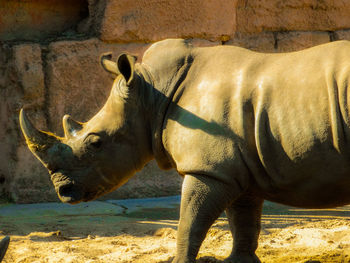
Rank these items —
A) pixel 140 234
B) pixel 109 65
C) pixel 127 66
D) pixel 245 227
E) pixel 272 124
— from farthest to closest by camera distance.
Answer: pixel 140 234, pixel 245 227, pixel 109 65, pixel 127 66, pixel 272 124

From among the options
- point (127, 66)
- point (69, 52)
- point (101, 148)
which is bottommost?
point (101, 148)

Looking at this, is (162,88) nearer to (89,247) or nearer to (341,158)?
(341,158)

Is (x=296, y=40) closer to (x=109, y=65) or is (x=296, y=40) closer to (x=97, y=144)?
(x=109, y=65)

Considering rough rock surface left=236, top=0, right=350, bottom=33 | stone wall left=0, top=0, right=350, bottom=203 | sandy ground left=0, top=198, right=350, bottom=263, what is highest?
rough rock surface left=236, top=0, right=350, bottom=33

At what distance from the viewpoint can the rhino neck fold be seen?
4043 millimetres

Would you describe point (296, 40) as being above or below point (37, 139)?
above

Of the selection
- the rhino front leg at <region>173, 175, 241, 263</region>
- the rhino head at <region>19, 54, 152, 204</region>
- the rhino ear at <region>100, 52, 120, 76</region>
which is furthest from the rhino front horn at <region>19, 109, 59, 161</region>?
the rhino front leg at <region>173, 175, 241, 263</region>

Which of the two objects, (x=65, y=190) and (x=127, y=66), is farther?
(x=65, y=190)

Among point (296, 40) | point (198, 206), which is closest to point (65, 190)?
point (198, 206)

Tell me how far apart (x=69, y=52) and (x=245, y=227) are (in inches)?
136

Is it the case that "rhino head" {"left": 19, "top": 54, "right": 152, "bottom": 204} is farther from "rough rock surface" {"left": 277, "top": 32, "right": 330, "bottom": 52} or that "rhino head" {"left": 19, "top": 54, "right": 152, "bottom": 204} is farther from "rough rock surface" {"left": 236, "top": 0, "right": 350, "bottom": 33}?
"rough rock surface" {"left": 277, "top": 32, "right": 330, "bottom": 52}

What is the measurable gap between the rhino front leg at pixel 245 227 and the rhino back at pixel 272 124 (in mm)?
532

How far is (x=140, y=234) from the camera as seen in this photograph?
5746mm

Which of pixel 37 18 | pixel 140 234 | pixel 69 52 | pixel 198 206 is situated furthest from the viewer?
pixel 37 18
